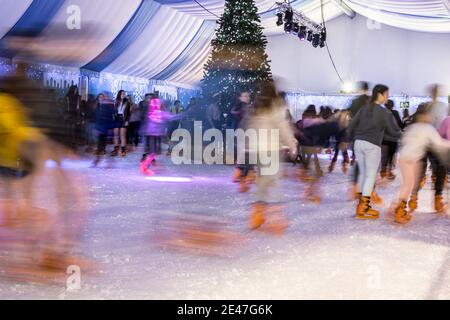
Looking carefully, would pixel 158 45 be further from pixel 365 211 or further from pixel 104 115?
pixel 365 211

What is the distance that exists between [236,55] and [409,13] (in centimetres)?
810

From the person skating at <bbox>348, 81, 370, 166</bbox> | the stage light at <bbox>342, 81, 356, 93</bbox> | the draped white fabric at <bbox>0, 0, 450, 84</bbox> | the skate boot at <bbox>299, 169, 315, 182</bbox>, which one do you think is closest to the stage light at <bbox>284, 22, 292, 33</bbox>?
the draped white fabric at <bbox>0, 0, 450, 84</bbox>

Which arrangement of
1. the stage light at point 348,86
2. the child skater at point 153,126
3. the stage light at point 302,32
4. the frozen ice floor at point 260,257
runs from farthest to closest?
the stage light at point 348,86, the stage light at point 302,32, the child skater at point 153,126, the frozen ice floor at point 260,257

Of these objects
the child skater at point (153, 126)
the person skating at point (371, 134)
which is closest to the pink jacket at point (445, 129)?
the person skating at point (371, 134)

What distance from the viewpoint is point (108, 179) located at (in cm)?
796

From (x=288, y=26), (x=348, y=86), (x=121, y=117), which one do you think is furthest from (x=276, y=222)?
(x=348, y=86)

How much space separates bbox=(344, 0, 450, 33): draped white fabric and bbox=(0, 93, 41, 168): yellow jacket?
1284 cm

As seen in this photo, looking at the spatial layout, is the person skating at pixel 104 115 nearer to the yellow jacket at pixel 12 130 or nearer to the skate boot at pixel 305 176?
the skate boot at pixel 305 176

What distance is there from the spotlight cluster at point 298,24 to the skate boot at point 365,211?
10048 mm

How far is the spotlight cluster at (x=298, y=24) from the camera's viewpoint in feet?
49.8

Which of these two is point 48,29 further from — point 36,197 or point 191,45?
point 191,45

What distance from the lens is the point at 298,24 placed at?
16.1 m
